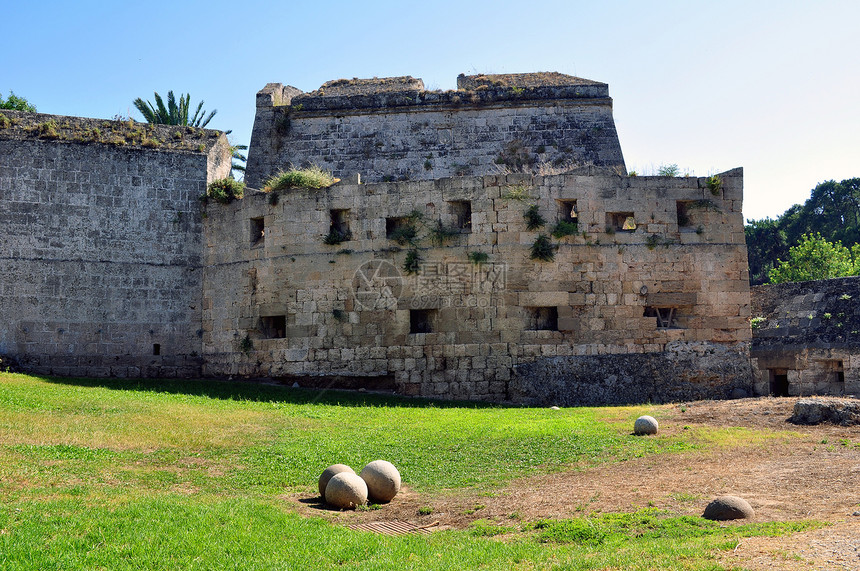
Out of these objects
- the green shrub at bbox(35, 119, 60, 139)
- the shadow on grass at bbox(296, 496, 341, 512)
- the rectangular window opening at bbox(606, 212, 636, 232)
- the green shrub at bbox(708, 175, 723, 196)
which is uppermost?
the green shrub at bbox(35, 119, 60, 139)

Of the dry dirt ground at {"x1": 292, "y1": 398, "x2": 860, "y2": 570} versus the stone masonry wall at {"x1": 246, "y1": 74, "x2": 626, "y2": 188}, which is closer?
the dry dirt ground at {"x1": 292, "y1": 398, "x2": 860, "y2": 570}

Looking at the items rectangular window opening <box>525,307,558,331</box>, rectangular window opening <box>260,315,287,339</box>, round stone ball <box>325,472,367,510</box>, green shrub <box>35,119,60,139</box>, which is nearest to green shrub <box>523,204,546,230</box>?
rectangular window opening <box>525,307,558,331</box>

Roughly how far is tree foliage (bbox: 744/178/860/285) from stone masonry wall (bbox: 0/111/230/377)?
3527 cm

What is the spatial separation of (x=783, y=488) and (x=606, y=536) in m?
2.50

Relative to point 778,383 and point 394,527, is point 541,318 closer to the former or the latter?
point 778,383

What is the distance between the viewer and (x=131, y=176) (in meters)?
18.6

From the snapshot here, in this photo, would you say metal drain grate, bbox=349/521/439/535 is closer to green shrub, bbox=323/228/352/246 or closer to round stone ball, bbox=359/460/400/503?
round stone ball, bbox=359/460/400/503

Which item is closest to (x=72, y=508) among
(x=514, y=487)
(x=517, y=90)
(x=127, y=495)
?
(x=127, y=495)

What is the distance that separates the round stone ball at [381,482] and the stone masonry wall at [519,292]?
328 inches

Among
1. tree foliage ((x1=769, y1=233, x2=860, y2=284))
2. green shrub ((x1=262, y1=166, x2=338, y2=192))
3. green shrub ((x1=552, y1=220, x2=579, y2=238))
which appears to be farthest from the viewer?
tree foliage ((x1=769, y1=233, x2=860, y2=284))

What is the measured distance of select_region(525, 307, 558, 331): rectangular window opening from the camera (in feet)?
56.2

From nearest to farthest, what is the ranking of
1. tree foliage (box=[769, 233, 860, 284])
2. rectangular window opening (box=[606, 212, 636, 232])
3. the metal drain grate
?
the metal drain grate → rectangular window opening (box=[606, 212, 636, 232]) → tree foliage (box=[769, 233, 860, 284])

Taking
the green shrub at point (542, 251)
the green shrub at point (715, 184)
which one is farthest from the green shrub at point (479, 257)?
the green shrub at point (715, 184)

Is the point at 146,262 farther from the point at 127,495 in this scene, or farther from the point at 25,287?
the point at 127,495
